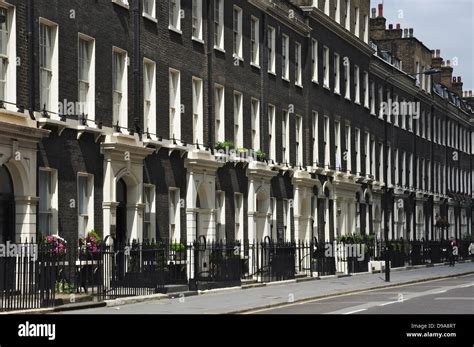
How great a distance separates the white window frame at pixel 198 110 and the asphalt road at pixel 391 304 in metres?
8.53

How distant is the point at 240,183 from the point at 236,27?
5938 millimetres

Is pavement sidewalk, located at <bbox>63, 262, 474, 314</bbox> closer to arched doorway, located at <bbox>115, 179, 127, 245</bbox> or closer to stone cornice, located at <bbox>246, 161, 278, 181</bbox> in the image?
arched doorway, located at <bbox>115, 179, 127, 245</bbox>

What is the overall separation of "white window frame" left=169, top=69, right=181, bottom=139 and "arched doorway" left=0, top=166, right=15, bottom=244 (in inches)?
369

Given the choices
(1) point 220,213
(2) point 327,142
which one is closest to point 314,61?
(2) point 327,142

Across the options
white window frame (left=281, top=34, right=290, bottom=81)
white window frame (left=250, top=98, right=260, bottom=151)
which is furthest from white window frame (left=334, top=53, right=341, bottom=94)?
white window frame (left=250, top=98, right=260, bottom=151)

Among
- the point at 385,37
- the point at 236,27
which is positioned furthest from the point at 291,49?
the point at 385,37

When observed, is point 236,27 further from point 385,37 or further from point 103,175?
point 385,37

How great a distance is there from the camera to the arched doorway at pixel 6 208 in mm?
27406

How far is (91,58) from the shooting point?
103ft

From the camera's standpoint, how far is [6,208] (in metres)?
27.5

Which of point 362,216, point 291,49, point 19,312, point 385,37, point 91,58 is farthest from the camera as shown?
point 385,37

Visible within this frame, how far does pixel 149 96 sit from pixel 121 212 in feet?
13.3

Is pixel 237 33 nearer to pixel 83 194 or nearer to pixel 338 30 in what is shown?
pixel 83 194

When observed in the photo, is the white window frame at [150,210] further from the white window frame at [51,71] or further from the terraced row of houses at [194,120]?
the white window frame at [51,71]
